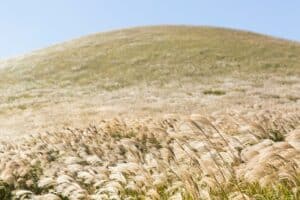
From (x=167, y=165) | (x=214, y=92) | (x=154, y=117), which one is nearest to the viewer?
(x=167, y=165)

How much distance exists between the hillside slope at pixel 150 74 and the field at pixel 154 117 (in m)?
0.14

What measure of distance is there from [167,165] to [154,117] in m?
10.2

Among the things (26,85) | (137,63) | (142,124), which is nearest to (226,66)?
(137,63)

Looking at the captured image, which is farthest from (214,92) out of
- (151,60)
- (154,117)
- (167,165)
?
(167,165)

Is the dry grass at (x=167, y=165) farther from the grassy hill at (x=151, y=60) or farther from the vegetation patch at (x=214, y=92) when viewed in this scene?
the grassy hill at (x=151, y=60)

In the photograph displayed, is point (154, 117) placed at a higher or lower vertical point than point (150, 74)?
higher

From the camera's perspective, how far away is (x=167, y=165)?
26.9 ft

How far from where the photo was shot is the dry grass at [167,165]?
6.75 meters

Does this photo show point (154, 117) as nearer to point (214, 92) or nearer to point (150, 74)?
point (214, 92)

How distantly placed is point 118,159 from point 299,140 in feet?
12.4

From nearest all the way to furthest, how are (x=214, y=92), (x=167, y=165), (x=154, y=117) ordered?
(x=167, y=165)
(x=154, y=117)
(x=214, y=92)

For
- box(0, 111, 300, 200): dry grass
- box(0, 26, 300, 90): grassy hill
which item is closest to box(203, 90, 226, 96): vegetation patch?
box(0, 26, 300, 90): grassy hill

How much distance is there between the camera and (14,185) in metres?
9.71

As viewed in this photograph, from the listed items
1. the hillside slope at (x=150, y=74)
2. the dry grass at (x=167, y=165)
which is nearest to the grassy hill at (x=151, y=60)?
the hillside slope at (x=150, y=74)
